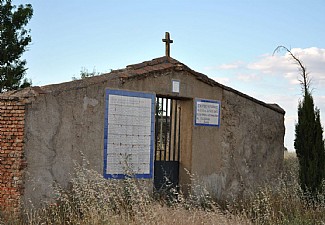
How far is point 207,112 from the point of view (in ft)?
41.0

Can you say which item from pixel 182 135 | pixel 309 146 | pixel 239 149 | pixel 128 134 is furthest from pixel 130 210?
pixel 309 146

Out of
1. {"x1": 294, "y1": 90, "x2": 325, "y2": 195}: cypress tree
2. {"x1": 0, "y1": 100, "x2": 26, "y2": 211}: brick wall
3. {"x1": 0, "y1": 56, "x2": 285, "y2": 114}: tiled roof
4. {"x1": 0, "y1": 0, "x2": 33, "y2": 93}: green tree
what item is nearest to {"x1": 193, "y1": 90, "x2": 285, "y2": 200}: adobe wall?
{"x1": 0, "y1": 56, "x2": 285, "y2": 114}: tiled roof

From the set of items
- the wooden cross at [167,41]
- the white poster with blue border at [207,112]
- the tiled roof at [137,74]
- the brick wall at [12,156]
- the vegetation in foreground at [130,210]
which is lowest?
the vegetation in foreground at [130,210]

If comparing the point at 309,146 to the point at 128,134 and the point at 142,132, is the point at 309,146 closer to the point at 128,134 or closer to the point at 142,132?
the point at 142,132

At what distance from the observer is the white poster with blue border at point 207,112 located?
40.3 feet

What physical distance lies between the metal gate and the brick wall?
11.4 ft

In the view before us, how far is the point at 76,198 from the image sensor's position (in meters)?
9.60

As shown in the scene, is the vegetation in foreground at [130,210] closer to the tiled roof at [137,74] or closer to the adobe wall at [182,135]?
the adobe wall at [182,135]

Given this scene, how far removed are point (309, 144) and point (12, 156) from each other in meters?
7.39

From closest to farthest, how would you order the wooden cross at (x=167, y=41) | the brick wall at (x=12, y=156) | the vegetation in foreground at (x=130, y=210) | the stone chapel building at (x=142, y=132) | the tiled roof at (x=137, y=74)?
the vegetation in foreground at (x=130, y=210) < the brick wall at (x=12, y=156) < the stone chapel building at (x=142, y=132) < the tiled roof at (x=137, y=74) < the wooden cross at (x=167, y=41)

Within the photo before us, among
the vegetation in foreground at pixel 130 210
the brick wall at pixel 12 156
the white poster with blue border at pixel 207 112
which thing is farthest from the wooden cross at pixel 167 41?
the brick wall at pixel 12 156

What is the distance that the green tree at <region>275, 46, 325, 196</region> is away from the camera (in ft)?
42.5

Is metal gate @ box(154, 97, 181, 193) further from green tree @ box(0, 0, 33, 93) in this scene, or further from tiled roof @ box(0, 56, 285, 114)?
green tree @ box(0, 0, 33, 93)

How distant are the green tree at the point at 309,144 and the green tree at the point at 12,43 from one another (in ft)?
35.3
